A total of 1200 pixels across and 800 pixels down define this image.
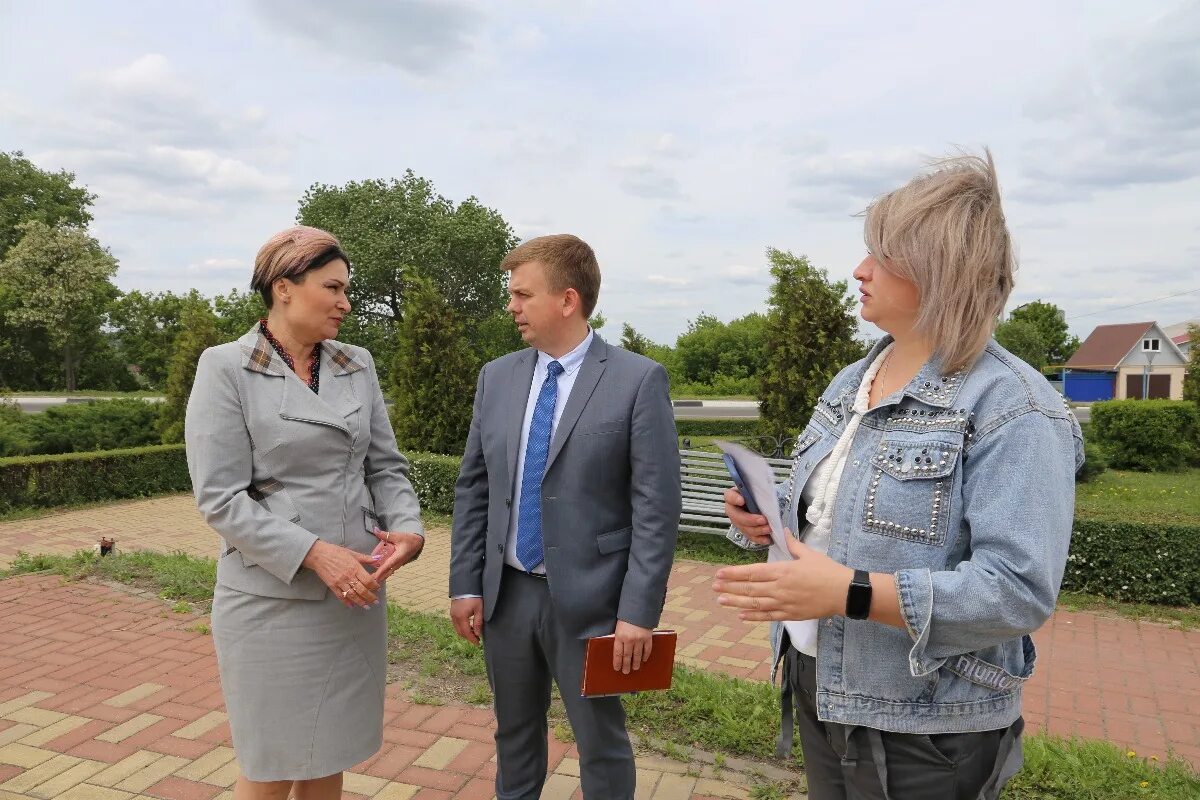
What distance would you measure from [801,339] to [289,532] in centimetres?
675

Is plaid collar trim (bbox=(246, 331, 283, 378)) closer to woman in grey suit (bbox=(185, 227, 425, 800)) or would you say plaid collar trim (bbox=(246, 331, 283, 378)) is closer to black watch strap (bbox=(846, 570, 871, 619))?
woman in grey suit (bbox=(185, 227, 425, 800))

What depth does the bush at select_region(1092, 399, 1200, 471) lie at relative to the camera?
13695mm

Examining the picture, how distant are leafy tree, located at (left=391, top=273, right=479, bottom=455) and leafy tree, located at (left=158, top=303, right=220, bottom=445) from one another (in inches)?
203

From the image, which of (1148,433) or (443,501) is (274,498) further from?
(1148,433)

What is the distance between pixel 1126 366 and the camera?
42.2 meters

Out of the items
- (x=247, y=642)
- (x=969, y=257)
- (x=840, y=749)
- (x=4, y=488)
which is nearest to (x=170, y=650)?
(x=247, y=642)

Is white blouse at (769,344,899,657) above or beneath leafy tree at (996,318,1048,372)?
beneath

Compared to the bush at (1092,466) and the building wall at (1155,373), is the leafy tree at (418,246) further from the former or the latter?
the building wall at (1155,373)

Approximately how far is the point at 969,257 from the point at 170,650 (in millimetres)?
4661

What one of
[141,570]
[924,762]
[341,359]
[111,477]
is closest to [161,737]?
[341,359]

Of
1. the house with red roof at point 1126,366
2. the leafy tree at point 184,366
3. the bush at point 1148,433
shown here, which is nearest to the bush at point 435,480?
the leafy tree at point 184,366

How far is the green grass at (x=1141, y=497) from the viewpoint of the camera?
7.02m

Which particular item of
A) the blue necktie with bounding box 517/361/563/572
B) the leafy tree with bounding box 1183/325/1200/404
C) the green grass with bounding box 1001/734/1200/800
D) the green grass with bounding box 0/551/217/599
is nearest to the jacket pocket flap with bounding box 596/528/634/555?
the blue necktie with bounding box 517/361/563/572

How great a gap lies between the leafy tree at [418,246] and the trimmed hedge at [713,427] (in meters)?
8.03
